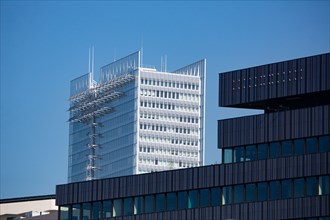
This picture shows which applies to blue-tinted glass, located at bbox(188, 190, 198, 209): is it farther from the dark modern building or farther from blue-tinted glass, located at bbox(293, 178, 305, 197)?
blue-tinted glass, located at bbox(293, 178, 305, 197)

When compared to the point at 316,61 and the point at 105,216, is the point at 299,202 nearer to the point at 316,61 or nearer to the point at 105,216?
the point at 316,61

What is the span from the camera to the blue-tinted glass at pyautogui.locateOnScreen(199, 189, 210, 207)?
106 m

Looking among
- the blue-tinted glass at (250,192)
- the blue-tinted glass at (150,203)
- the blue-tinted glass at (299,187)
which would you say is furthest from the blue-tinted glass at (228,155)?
the blue-tinted glass at (150,203)

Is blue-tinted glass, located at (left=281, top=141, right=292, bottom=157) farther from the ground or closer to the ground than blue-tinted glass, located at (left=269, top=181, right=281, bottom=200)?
farther from the ground

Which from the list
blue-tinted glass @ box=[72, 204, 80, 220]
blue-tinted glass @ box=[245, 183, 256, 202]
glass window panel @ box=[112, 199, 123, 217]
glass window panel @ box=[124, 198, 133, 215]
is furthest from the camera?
blue-tinted glass @ box=[72, 204, 80, 220]

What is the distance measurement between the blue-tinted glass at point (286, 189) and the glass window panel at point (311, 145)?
2.82 m

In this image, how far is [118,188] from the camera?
371 feet

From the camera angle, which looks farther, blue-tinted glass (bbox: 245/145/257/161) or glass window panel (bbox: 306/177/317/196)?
blue-tinted glass (bbox: 245/145/257/161)

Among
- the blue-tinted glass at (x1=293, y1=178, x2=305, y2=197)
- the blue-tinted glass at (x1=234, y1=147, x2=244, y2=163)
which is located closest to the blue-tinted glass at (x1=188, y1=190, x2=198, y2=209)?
the blue-tinted glass at (x1=234, y1=147, x2=244, y2=163)

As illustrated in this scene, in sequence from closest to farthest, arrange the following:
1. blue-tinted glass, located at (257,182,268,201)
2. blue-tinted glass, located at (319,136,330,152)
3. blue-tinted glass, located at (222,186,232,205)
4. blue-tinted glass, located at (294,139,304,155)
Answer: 1. blue-tinted glass, located at (319,136,330,152)
2. blue-tinted glass, located at (294,139,304,155)
3. blue-tinted glass, located at (257,182,268,201)
4. blue-tinted glass, located at (222,186,232,205)

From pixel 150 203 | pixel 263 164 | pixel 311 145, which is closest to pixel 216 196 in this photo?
pixel 263 164

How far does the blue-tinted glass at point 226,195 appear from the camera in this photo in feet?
342

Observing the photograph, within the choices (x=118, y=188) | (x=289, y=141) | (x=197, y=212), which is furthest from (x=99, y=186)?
(x=289, y=141)

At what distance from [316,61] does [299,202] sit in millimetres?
10760
